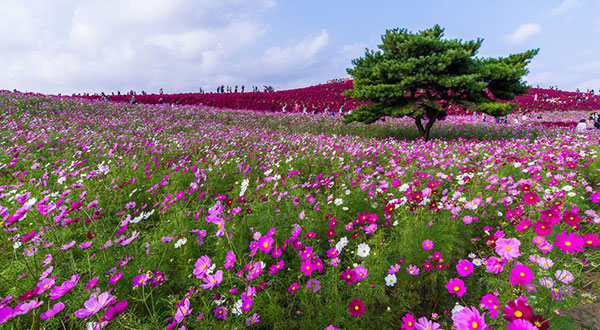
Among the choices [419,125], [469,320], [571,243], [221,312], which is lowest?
[221,312]

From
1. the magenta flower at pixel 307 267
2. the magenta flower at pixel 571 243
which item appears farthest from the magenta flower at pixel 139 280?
the magenta flower at pixel 571 243

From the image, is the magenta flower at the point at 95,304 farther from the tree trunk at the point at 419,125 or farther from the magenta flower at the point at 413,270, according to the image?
the tree trunk at the point at 419,125

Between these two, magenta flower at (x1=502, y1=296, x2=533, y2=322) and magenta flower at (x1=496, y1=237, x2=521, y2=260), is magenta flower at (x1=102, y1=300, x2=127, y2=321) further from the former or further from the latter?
magenta flower at (x1=496, y1=237, x2=521, y2=260)

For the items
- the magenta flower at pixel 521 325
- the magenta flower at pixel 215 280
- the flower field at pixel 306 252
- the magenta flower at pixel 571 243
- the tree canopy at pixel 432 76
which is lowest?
the flower field at pixel 306 252

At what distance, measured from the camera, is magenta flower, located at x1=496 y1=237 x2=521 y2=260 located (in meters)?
1.45

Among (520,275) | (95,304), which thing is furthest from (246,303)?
(520,275)

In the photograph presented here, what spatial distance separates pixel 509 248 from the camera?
1.51 metres

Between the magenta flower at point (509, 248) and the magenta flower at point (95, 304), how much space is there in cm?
194

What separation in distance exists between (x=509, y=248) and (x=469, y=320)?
2.52ft

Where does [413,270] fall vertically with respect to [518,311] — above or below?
below

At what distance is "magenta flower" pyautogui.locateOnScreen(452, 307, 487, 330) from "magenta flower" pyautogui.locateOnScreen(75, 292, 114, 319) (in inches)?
54.9

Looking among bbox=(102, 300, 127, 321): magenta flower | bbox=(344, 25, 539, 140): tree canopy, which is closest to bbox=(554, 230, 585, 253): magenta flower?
bbox=(102, 300, 127, 321): magenta flower

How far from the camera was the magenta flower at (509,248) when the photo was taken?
145cm

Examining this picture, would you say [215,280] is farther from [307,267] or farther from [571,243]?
[571,243]
